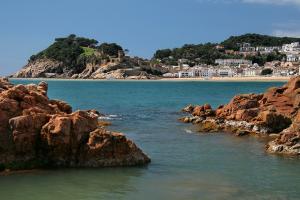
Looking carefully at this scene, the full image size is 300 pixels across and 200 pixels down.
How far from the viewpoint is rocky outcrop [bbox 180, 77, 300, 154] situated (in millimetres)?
30922

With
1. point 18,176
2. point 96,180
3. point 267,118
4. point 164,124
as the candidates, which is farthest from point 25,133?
point 164,124

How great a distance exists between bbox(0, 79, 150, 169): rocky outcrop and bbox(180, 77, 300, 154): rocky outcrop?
10.1 metres

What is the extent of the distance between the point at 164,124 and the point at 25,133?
24426mm

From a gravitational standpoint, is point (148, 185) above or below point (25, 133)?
below

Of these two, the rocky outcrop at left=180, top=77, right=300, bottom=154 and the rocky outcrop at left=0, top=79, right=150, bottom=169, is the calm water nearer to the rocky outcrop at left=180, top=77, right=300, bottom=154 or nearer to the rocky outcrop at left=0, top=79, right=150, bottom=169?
the rocky outcrop at left=0, top=79, right=150, bottom=169

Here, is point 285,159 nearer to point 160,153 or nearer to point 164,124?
point 160,153

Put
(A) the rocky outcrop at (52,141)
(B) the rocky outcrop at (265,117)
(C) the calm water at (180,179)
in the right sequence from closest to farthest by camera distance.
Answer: (C) the calm water at (180,179) → (A) the rocky outcrop at (52,141) → (B) the rocky outcrop at (265,117)

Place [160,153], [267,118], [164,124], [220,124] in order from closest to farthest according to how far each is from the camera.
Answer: [160,153] → [267,118] → [220,124] → [164,124]

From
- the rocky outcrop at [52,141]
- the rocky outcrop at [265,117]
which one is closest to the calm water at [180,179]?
the rocky outcrop at [52,141]

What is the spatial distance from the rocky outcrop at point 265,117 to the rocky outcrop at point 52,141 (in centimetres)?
1009

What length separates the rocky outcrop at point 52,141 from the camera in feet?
79.0

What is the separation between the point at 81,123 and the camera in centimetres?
2486

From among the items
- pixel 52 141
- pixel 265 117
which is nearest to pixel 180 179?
pixel 52 141

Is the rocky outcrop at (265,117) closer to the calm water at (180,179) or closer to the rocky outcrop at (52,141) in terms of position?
the calm water at (180,179)
